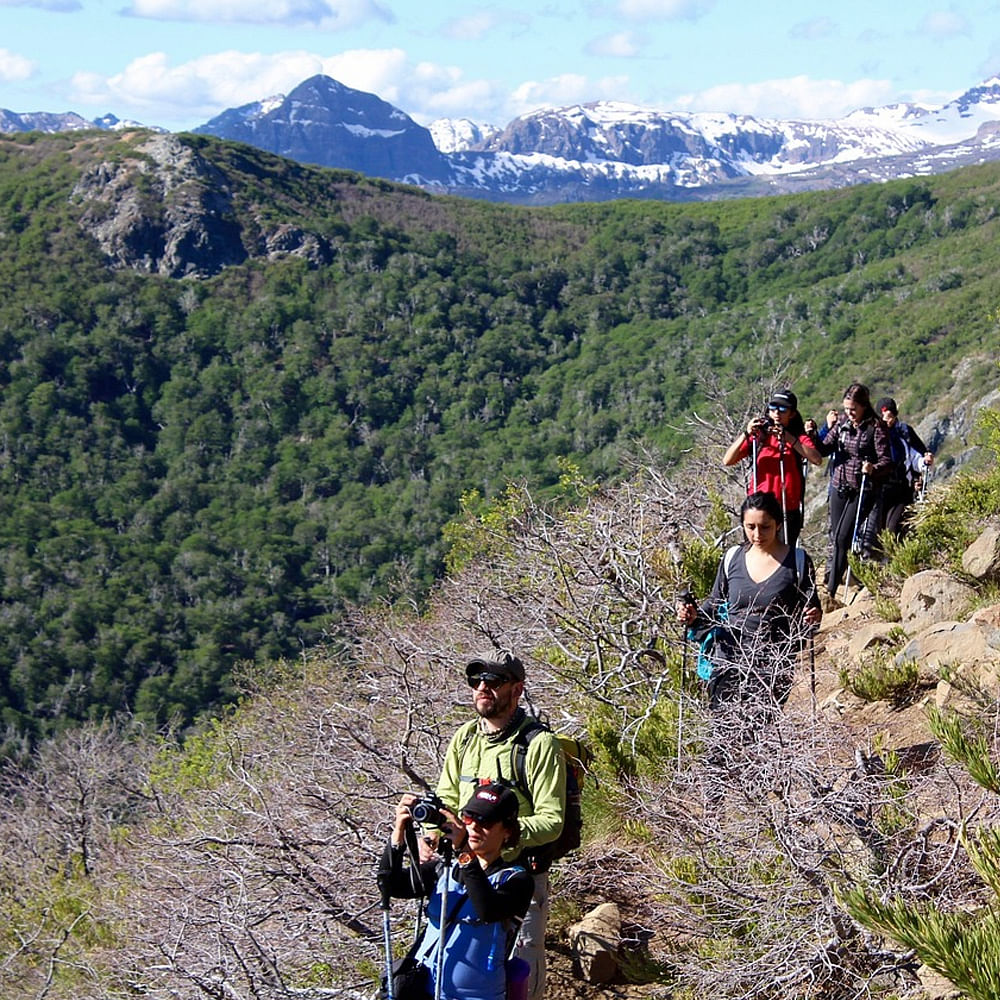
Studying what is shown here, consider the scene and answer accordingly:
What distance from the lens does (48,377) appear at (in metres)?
71.5

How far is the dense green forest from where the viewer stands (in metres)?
51.2

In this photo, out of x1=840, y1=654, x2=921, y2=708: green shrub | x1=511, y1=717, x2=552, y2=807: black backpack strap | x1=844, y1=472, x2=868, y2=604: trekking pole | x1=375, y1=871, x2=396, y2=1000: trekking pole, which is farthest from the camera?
x1=844, y1=472, x2=868, y2=604: trekking pole

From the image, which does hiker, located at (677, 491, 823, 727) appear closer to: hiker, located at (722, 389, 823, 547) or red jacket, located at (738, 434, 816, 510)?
hiker, located at (722, 389, 823, 547)

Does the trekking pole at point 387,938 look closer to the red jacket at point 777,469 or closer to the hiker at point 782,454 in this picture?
the hiker at point 782,454

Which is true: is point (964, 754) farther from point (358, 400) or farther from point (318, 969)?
point (358, 400)

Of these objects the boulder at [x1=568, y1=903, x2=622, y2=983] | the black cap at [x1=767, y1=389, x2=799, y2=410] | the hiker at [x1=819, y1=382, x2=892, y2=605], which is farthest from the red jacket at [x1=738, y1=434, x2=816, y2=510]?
the boulder at [x1=568, y1=903, x2=622, y2=983]

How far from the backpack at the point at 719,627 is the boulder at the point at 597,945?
1053mm

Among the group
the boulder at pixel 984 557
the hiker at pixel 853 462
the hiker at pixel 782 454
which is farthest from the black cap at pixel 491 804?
the hiker at pixel 853 462

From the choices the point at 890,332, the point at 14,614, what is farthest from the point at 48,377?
the point at 890,332

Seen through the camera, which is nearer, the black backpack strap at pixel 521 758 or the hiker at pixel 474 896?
the hiker at pixel 474 896

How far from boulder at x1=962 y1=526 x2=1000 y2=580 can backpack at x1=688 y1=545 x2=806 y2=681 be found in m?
2.26

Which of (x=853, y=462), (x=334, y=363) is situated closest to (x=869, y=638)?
(x=853, y=462)

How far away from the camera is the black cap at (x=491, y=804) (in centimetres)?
320

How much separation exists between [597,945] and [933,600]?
9.70 ft
